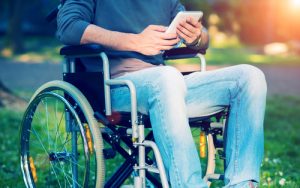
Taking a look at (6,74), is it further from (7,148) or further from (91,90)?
(91,90)

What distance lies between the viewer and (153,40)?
262 cm

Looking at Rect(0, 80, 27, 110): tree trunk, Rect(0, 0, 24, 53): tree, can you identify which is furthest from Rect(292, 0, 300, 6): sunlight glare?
Rect(0, 80, 27, 110): tree trunk

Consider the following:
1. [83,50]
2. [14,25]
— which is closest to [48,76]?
[14,25]

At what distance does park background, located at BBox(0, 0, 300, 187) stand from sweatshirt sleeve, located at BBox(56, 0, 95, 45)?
1.27 m

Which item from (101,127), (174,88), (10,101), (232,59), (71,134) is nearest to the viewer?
(174,88)

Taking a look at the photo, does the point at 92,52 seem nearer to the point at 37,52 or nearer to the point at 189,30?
the point at 189,30

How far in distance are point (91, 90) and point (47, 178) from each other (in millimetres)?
1219

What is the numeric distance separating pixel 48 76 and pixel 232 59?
623 cm

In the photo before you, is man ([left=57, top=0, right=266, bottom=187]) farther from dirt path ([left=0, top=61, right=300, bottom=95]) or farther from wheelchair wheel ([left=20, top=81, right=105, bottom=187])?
dirt path ([left=0, top=61, right=300, bottom=95])

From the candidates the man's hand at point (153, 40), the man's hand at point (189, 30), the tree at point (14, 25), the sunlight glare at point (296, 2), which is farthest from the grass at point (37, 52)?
the man's hand at point (153, 40)

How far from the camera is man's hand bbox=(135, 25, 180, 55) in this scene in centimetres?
262

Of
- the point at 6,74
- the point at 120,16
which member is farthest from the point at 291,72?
the point at 120,16

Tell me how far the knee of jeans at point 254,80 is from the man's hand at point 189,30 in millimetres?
349

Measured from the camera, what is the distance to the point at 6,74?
12.6m
